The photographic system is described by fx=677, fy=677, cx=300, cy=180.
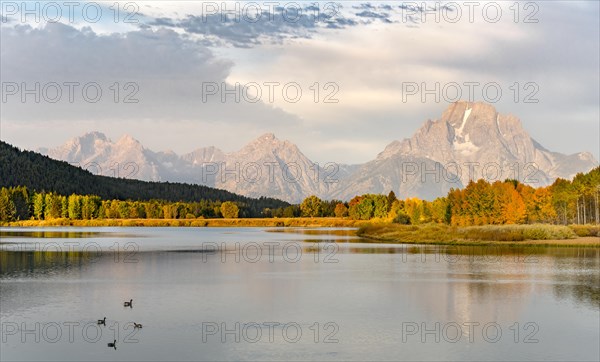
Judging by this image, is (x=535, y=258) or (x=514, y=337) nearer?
(x=514, y=337)

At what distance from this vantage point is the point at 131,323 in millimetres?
41406

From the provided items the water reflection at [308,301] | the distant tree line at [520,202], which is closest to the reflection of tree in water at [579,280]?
the water reflection at [308,301]

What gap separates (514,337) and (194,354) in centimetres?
1817

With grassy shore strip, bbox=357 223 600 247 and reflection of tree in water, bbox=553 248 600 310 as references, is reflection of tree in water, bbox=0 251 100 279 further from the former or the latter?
grassy shore strip, bbox=357 223 600 247

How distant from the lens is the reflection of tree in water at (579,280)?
52.9 metres

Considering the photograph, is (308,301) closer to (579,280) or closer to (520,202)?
(579,280)

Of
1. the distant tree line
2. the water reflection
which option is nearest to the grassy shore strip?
the distant tree line

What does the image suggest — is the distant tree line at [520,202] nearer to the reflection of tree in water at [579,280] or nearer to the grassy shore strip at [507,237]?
the grassy shore strip at [507,237]

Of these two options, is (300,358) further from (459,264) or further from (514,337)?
(459,264)

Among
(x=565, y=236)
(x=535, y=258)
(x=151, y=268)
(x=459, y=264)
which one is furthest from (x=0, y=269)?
(x=565, y=236)

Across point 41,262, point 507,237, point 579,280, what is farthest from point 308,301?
point 507,237

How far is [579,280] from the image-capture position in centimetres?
6356

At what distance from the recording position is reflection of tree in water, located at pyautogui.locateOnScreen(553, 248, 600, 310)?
52875 millimetres

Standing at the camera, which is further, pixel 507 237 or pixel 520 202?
pixel 520 202
